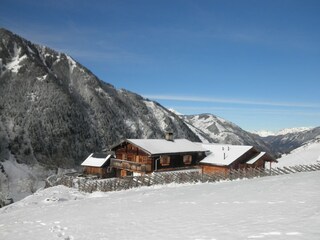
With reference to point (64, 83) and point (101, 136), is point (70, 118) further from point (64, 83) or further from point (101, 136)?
point (64, 83)

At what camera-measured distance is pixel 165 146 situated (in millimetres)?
52750

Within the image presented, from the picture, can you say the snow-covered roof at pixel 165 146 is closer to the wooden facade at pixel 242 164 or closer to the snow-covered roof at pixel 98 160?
the wooden facade at pixel 242 164

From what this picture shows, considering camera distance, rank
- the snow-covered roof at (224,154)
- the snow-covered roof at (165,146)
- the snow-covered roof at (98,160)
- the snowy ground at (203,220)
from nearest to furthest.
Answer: the snowy ground at (203,220)
the snow-covered roof at (224,154)
the snow-covered roof at (165,146)
the snow-covered roof at (98,160)

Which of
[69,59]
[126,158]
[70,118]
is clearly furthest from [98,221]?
[69,59]

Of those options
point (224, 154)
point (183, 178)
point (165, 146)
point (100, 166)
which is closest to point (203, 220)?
point (183, 178)

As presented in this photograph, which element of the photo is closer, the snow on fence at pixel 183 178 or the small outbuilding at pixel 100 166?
the snow on fence at pixel 183 178

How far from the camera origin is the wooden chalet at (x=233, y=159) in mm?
47125

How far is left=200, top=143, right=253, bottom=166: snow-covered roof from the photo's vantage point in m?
47.3

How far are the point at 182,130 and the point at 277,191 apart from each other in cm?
17443

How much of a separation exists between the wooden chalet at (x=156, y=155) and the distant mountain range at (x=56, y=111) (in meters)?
70.9

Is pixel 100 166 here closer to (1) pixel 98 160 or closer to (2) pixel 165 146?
(1) pixel 98 160

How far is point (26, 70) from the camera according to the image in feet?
479

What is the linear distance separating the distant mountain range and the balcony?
67386 mm

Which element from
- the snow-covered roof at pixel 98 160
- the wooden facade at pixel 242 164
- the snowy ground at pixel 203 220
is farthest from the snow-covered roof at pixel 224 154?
the snow-covered roof at pixel 98 160
